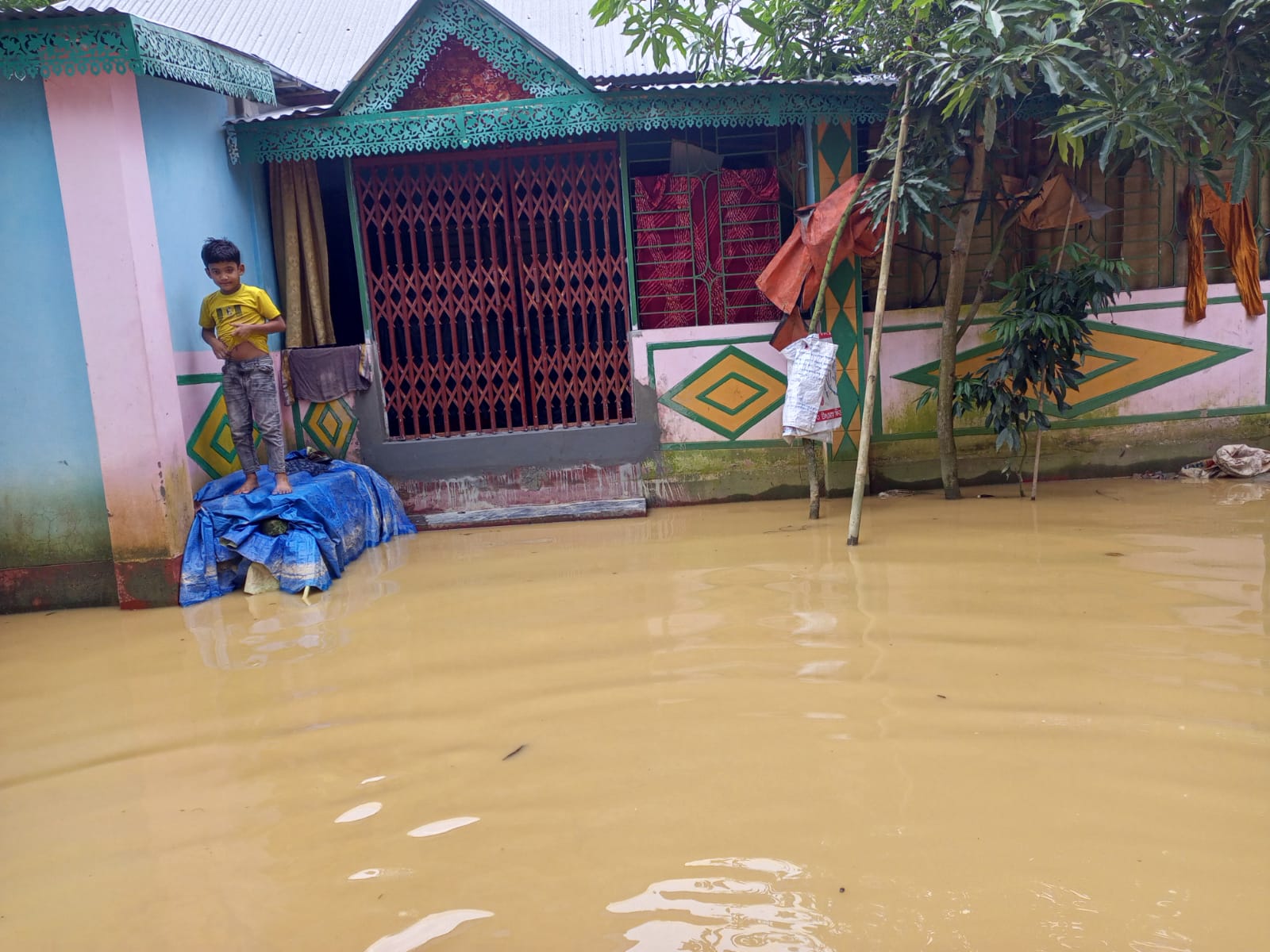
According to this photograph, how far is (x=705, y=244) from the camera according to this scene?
6.61m

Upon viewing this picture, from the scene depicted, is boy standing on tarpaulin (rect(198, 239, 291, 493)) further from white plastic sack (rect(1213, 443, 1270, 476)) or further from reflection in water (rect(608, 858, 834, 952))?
white plastic sack (rect(1213, 443, 1270, 476))

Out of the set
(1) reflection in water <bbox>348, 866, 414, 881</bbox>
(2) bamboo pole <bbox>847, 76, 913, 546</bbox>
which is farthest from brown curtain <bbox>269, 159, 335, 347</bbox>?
(1) reflection in water <bbox>348, 866, 414, 881</bbox>

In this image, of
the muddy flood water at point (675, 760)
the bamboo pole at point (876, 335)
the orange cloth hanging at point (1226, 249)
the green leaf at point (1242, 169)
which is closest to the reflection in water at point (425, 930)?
the muddy flood water at point (675, 760)

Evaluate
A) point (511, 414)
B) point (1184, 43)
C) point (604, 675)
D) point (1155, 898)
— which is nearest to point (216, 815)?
point (604, 675)

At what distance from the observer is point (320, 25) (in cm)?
827

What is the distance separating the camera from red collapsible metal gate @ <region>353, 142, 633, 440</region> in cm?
645

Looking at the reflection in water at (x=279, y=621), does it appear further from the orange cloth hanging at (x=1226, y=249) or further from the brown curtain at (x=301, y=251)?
the orange cloth hanging at (x=1226, y=249)

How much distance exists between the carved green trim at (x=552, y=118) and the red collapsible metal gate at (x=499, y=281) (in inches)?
16.7

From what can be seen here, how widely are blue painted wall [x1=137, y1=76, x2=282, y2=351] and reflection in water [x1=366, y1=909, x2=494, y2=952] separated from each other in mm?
3884

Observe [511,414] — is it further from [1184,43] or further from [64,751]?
[1184,43]

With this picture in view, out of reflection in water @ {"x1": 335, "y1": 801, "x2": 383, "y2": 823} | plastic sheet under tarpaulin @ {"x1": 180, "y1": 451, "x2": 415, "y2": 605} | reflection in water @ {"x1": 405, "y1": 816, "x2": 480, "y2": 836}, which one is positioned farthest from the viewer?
plastic sheet under tarpaulin @ {"x1": 180, "y1": 451, "x2": 415, "y2": 605}

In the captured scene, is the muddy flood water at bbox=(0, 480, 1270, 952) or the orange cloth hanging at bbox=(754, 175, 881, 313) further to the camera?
the orange cloth hanging at bbox=(754, 175, 881, 313)

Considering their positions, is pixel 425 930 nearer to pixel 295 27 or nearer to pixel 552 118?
pixel 552 118

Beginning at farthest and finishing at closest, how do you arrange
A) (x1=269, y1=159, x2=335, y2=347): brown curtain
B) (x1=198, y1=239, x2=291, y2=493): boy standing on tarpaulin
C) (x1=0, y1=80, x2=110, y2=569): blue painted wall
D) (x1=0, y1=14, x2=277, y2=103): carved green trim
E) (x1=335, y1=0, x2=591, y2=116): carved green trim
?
(x1=269, y1=159, x2=335, y2=347): brown curtain < (x1=335, y1=0, x2=591, y2=116): carved green trim < (x1=198, y1=239, x2=291, y2=493): boy standing on tarpaulin < (x1=0, y1=80, x2=110, y2=569): blue painted wall < (x1=0, y1=14, x2=277, y2=103): carved green trim
